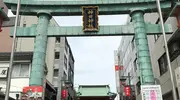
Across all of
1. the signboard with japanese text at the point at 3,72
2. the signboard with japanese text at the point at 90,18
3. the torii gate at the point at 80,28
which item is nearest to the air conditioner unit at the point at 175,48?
the torii gate at the point at 80,28

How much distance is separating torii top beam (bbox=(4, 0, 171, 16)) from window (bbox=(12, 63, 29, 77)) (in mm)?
6996

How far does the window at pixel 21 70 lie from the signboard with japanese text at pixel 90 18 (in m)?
8.70

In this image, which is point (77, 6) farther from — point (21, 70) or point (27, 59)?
point (21, 70)

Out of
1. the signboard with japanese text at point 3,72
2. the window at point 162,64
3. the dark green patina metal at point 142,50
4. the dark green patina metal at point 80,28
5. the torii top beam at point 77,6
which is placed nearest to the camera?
the dark green patina metal at point 142,50

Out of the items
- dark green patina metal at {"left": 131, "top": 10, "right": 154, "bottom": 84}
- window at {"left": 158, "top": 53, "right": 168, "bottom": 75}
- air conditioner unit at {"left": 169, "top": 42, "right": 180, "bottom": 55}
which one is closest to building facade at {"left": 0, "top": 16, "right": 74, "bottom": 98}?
dark green patina metal at {"left": 131, "top": 10, "right": 154, "bottom": 84}

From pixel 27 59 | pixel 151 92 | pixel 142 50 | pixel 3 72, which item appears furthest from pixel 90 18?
pixel 3 72

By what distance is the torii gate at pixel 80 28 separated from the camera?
44.5 feet

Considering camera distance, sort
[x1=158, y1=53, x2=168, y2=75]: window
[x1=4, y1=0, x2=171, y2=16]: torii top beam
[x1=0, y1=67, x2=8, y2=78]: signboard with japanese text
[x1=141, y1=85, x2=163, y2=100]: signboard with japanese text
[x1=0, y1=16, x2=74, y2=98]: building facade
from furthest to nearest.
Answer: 1. [x1=0, y1=16, x2=74, y2=98]: building facade
2. [x1=0, y1=67, x2=8, y2=78]: signboard with japanese text
3. [x1=158, y1=53, x2=168, y2=75]: window
4. [x1=4, y1=0, x2=171, y2=16]: torii top beam
5. [x1=141, y1=85, x2=163, y2=100]: signboard with japanese text

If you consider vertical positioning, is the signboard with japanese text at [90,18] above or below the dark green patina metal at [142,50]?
above

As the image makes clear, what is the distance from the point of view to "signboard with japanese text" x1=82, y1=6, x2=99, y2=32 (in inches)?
554

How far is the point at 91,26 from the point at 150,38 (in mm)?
11058

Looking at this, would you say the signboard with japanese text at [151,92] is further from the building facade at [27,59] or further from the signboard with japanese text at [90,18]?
the building facade at [27,59]

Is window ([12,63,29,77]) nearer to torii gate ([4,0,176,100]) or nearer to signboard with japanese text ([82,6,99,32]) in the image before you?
torii gate ([4,0,176,100])

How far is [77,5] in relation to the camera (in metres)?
14.8
